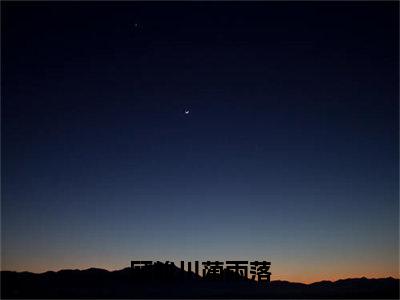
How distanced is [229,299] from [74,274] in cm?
4335

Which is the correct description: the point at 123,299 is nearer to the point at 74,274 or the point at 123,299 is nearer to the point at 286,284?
the point at 74,274

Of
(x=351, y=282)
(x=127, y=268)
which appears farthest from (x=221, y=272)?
(x=351, y=282)

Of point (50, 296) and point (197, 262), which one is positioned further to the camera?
point (197, 262)

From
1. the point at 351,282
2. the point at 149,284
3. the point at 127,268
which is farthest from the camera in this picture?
the point at 351,282

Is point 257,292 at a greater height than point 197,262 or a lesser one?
lesser

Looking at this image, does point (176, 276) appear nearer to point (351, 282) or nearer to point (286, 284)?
point (286, 284)

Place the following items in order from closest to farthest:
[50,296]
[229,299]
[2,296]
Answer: [2,296]
[50,296]
[229,299]

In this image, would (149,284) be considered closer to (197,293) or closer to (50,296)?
(197,293)

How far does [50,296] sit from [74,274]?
1503 inches

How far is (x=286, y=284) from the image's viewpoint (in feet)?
406

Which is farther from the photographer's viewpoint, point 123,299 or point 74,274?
point 74,274

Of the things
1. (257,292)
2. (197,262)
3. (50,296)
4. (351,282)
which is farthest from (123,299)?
(351,282)

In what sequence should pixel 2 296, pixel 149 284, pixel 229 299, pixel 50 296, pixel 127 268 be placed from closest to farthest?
pixel 2 296 < pixel 50 296 < pixel 229 299 < pixel 149 284 < pixel 127 268

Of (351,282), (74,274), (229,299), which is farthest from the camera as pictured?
(351,282)
